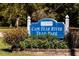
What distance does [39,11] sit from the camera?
360 inches

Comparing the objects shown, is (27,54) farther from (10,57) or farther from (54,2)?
(54,2)

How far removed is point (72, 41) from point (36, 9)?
1.90 m

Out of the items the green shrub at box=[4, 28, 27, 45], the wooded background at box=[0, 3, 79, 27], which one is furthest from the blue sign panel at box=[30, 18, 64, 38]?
the wooded background at box=[0, 3, 79, 27]

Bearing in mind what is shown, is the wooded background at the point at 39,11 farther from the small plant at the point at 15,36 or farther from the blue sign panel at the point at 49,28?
the small plant at the point at 15,36

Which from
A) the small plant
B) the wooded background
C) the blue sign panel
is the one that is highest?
the wooded background

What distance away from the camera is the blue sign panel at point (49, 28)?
312 inches

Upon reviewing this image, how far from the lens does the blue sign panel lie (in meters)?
7.93

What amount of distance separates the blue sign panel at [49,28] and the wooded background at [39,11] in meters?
0.69

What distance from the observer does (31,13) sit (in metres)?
8.98

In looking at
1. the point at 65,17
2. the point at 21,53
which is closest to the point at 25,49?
the point at 21,53

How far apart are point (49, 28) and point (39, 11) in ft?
4.51

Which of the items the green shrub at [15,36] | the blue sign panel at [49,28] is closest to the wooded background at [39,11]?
the blue sign panel at [49,28]

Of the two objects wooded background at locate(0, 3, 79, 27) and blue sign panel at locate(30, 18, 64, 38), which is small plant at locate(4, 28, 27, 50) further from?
wooded background at locate(0, 3, 79, 27)

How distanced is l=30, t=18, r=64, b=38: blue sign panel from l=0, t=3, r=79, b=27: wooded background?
0.69 meters
